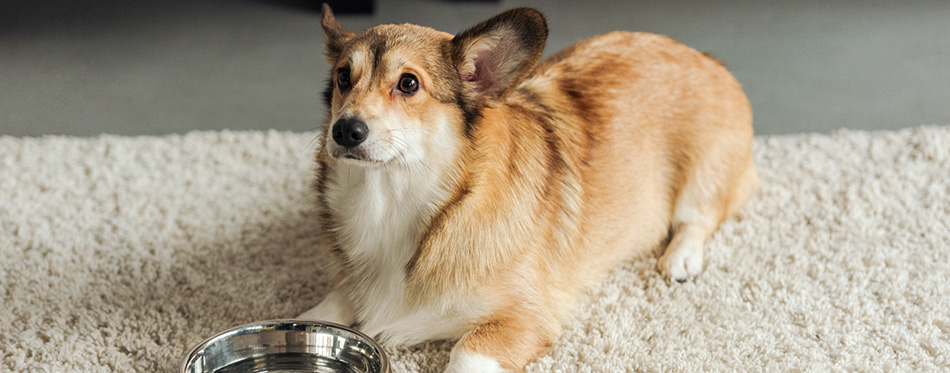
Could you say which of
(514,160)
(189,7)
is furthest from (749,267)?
(189,7)

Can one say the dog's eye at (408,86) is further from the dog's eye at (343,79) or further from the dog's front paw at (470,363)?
the dog's front paw at (470,363)

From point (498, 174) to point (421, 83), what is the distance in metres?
0.29

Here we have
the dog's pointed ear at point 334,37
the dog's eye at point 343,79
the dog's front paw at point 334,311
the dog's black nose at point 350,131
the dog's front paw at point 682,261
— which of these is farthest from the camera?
the dog's front paw at point 682,261

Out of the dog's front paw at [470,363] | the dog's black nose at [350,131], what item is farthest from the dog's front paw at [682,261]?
the dog's black nose at [350,131]

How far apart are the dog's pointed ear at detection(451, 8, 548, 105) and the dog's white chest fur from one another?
9.4 inches

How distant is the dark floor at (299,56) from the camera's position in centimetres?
350

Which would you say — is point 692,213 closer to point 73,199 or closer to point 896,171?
point 896,171

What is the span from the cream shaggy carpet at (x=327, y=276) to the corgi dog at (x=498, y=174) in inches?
5.1

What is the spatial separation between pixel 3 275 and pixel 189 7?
282 centimetres

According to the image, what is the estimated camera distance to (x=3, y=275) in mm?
2213

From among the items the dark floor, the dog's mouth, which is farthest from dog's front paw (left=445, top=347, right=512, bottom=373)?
the dark floor

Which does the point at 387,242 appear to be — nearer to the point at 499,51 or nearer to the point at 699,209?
the point at 499,51

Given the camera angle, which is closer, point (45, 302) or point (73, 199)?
point (45, 302)

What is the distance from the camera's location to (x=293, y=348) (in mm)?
1805
